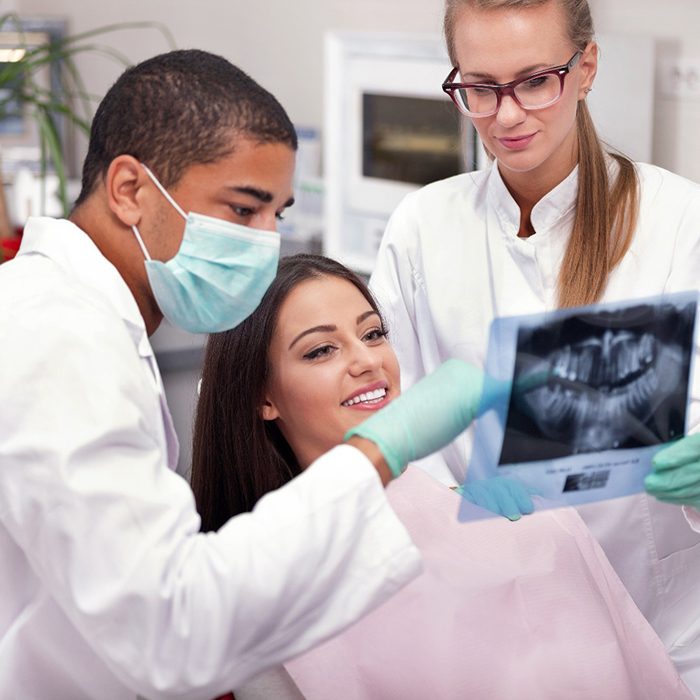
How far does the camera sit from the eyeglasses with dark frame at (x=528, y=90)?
1.59 meters

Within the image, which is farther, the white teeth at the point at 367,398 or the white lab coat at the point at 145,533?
the white teeth at the point at 367,398

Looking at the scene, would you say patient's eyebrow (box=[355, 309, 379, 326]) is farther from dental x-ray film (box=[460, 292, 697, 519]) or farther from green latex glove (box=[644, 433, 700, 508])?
green latex glove (box=[644, 433, 700, 508])

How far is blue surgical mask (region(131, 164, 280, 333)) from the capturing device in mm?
1248

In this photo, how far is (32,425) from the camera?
3.40 ft

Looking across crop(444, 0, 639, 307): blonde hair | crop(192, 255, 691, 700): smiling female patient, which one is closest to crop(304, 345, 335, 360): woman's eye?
crop(192, 255, 691, 700): smiling female patient

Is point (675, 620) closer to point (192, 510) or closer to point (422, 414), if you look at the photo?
point (422, 414)

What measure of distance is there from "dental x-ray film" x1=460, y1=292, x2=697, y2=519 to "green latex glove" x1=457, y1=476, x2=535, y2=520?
0.25 meters

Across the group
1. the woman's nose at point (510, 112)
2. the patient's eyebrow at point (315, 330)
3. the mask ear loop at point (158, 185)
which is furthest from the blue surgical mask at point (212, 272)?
the woman's nose at point (510, 112)

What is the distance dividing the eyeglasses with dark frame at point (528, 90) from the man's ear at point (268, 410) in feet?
1.72

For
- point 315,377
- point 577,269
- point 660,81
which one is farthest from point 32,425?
point 660,81

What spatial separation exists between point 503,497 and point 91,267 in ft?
2.25

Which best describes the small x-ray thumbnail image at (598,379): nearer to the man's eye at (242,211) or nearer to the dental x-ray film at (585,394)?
the dental x-ray film at (585,394)

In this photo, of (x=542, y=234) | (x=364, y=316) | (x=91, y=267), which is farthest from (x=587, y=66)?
(x=91, y=267)

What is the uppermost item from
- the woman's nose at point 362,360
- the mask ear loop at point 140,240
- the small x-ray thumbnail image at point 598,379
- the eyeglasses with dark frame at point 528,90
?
the eyeglasses with dark frame at point 528,90
